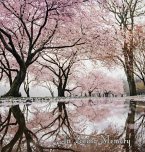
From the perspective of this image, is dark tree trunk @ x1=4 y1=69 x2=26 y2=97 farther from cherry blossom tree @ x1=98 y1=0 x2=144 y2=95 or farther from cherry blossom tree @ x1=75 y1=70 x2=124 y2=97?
cherry blossom tree @ x1=75 y1=70 x2=124 y2=97

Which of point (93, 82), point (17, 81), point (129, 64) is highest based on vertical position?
point (93, 82)

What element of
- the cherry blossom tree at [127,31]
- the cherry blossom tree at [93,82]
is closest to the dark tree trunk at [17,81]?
the cherry blossom tree at [127,31]

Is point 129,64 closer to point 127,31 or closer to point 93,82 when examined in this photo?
point 127,31

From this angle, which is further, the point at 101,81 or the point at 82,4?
the point at 101,81

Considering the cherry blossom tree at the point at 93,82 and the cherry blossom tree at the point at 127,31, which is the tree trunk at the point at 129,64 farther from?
the cherry blossom tree at the point at 93,82

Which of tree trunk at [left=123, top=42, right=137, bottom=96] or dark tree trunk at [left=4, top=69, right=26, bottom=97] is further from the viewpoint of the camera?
tree trunk at [left=123, top=42, right=137, bottom=96]

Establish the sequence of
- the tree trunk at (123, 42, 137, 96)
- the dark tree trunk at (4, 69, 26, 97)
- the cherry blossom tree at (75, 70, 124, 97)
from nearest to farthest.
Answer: the dark tree trunk at (4, 69, 26, 97) → the tree trunk at (123, 42, 137, 96) → the cherry blossom tree at (75, 70, 124, 97)

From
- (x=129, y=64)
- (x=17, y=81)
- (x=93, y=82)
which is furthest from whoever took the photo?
(x=93, y=82)

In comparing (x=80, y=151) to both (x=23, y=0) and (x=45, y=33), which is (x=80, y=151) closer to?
(x=23, y=0)

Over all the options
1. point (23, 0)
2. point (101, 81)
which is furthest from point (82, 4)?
point (101, 81)

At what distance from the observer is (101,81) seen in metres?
83.5

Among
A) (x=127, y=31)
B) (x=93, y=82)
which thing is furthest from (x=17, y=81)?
(x=93, y=82)

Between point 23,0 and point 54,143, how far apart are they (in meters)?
19.6

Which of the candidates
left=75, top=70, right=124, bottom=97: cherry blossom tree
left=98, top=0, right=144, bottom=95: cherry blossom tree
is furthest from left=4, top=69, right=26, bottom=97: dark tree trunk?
left=75, top=70, right=124, bottom=97: cherry blossom tree
